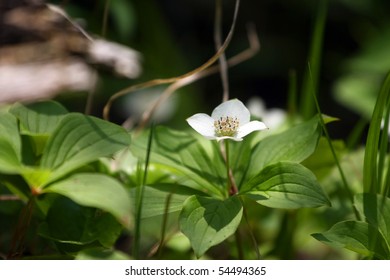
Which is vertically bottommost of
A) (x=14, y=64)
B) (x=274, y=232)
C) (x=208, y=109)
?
(x=208, y=109)

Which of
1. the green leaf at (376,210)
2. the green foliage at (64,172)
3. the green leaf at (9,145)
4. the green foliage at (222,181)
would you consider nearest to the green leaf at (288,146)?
the green foliage at (222,181)

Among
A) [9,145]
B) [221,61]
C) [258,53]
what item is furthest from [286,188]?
[258,53]

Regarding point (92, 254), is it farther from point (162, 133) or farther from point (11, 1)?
point (11, 1)

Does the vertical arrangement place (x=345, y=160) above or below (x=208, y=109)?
above

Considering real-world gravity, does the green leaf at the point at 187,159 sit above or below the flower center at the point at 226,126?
below

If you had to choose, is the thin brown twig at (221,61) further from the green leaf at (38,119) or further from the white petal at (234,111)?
the green leaf at (38,119)

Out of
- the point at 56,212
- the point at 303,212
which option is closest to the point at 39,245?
the point at 56,212

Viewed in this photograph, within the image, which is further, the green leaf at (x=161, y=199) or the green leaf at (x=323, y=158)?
the green leaf at (x=323, y=158)
